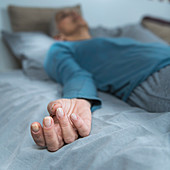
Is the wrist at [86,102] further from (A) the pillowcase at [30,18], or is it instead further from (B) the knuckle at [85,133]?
(A) the pillowcase at [30,18]

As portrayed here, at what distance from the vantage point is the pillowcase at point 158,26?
A: 1.81 metres

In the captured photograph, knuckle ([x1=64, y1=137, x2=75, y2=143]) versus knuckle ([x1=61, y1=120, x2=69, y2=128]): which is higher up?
knuckle ([x1=61, y1=120, x2=69, y2=128])

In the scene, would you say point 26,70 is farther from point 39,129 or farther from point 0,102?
point 39,129

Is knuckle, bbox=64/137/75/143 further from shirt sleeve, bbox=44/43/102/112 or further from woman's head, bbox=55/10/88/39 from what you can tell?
woman's head, bbox=55/10/88/39

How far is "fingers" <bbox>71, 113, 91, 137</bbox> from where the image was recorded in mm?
474

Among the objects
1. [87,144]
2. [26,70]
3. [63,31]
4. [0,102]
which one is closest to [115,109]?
[87,144]

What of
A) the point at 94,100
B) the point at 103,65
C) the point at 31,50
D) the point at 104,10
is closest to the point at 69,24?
the point at 31,50

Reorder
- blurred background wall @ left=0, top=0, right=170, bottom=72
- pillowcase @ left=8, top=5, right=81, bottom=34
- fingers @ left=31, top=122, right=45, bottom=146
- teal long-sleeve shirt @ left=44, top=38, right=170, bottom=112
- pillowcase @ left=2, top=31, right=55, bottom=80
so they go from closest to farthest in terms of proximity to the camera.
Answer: fingers @ left=31, top=122, right=45, bottom=146 < teal long-sleeve shirt @ left=44, top=38, right=170, bottom=112 < pillowcase @ left=2, top=31, right=55, bottom=80 < pillowcase @ left=8, top=5, right=81, bottom=34 < blurred background wall @ left=0, top=0, right=170, bottom=72

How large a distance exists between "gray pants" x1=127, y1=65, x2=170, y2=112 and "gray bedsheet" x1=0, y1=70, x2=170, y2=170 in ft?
0.31

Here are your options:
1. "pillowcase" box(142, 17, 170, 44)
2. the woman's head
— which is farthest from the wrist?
"pillowcase" box(142, 17, 170, 44)

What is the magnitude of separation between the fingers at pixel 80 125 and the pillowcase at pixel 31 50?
0.63m

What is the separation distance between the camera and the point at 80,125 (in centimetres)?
47

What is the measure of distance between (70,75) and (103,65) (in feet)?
Answer: 0.57

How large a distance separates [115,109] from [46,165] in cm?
34
